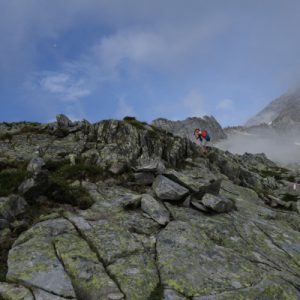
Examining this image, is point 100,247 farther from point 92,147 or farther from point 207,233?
point 92,147

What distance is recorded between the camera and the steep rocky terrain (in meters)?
10.5

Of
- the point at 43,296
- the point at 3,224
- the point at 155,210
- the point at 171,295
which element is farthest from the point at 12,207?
the point at 171,295

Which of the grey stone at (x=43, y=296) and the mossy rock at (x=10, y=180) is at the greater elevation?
the mossy rock at (x=10, y=180)

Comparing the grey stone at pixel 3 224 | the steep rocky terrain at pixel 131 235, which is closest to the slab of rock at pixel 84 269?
the steep rocky terrain at pixel 131 235

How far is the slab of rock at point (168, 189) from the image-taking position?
17.8m

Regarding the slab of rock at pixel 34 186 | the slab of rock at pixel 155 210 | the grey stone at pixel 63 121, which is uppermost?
the grey stone at pixel 63 121

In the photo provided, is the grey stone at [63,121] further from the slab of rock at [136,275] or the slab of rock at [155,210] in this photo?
the slab of rock at [136,275]

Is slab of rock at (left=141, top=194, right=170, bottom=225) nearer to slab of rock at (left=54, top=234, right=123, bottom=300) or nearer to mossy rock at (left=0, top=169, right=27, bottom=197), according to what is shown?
slab of rock at (left=54, top=234, right=123, bottom=300)

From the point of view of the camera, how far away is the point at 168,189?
18.1 meters

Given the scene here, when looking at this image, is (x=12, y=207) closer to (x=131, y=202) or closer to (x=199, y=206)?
(x=131, y=202)

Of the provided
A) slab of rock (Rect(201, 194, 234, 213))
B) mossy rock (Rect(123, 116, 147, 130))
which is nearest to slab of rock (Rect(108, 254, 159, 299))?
slab of rock (Rect(201, 194, 234, 213))

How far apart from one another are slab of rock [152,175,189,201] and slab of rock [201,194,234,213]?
4.17 ft

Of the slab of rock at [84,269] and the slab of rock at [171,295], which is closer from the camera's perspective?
the slab of rock at [84,269]

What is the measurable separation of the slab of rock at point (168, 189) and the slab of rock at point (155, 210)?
84cm
